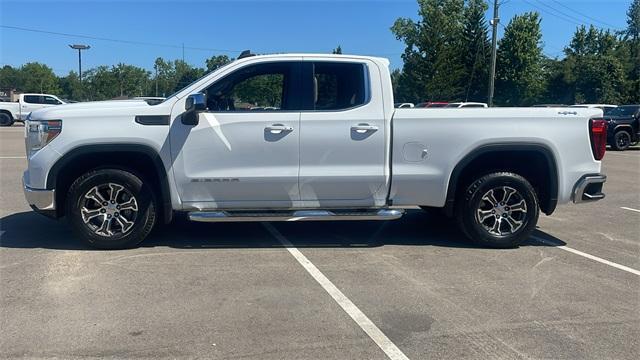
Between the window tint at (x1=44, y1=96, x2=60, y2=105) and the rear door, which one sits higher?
the window tint at (x1=44, y1=96, x2=60, y2=105)

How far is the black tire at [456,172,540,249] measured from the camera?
20.4 feet

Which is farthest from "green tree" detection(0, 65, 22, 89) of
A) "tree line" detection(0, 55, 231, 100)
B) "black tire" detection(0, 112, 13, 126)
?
"black tire" detection(0, 112, 13, 126)

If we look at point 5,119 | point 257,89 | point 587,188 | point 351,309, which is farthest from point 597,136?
point 5,119

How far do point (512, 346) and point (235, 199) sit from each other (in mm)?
3188

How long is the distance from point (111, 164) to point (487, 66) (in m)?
55.8

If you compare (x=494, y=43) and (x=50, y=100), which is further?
(x=494, y=43)

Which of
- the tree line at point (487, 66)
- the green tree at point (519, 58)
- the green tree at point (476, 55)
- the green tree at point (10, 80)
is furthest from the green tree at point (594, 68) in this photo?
the green tree at point (10, 80)

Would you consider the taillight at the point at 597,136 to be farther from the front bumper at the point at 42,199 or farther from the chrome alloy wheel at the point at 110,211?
the front bumper at the point at 42,199

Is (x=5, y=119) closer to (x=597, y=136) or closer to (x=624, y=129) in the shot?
(x=624, y=129)

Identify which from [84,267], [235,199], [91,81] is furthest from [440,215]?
[91,81]

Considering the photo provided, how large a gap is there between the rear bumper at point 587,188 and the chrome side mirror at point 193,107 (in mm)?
4093

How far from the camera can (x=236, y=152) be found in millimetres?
5840

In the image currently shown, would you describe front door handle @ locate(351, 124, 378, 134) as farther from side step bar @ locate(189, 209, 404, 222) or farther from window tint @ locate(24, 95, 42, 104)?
window tint @ locate(24, 95, 42, 104)

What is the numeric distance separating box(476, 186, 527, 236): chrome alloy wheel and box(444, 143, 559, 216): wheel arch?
0.96ft
